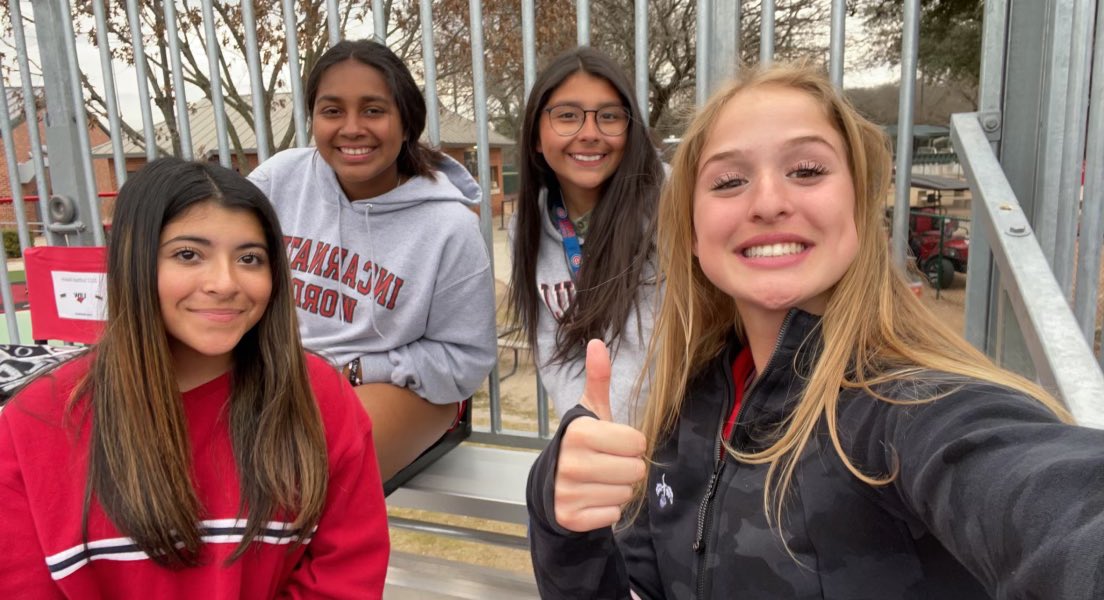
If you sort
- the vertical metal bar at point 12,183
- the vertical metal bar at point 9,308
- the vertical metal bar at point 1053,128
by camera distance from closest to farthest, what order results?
the vertical metal bar at point 1053,128 < the vertical metal bar at point 12,183 < the vertical metal bar at point 9,308

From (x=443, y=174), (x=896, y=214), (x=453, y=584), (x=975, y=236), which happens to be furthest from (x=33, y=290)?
(x=975, y=236)

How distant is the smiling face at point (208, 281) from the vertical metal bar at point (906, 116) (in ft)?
4.59

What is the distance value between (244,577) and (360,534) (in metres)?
0.21

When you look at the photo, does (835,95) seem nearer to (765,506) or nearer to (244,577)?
(765,506)

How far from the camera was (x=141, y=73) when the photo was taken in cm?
249

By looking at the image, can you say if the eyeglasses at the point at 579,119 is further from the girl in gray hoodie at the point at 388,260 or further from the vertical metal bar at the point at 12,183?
the vertical metal bar at the point at 12,183

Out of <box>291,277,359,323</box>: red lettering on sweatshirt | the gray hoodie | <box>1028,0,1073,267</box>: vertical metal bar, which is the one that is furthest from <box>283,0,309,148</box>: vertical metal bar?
<box>1028,0,1073,267</box>: vertical metal bar

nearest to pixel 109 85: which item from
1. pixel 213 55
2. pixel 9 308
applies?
pixel 213 55

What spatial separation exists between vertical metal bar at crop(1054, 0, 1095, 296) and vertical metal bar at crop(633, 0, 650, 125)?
0.95m

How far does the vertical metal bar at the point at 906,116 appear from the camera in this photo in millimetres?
1749

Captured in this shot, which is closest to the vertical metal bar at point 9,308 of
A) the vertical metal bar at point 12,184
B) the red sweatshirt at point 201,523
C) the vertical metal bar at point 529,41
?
the vertical metal bar at point 12,184

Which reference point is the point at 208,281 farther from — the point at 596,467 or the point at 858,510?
the point at 858,510

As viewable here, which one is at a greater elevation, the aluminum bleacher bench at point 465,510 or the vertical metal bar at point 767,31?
the vertical metal bar at point 767,31

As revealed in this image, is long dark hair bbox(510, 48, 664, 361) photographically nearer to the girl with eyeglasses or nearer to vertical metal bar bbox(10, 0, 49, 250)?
the girl with eyeglasses
